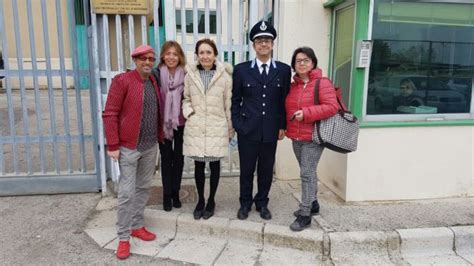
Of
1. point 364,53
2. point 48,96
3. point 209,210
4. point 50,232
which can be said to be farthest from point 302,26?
point 50,232

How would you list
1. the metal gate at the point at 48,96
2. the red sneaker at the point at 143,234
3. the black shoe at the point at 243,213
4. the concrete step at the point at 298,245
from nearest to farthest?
the concrete step at the point at 298,245, the red sneaker at the point at 143,234, the black shoe at the point at 243,213, the metal gate at the point at 48,96

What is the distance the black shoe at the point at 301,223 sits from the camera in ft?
11.2

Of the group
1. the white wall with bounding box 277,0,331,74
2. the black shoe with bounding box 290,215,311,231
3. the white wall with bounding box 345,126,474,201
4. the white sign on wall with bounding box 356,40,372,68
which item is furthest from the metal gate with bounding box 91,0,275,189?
the black shoe with bounding box 290,215,311,231

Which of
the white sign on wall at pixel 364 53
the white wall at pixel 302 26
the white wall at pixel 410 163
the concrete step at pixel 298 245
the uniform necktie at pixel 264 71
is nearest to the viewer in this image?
the concrete step at pixel 298 245

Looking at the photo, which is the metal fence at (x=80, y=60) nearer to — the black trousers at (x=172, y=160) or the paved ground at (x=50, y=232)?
the paved ground at (x=50, y=232)

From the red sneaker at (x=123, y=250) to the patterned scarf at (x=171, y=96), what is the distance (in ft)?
3.25

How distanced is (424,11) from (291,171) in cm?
236

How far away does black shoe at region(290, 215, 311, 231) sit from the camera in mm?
3428

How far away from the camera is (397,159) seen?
13.4ft

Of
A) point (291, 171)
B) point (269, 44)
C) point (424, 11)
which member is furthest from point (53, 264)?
point (424, 11)

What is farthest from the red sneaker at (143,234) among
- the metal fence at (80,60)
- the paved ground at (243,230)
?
the metal fence at (80,60)

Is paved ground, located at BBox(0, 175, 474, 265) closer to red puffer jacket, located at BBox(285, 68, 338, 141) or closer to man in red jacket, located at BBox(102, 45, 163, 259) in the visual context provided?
man in red jacket, located at BBox(102, 45, 163, 259)

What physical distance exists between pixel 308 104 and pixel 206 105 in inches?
35.1

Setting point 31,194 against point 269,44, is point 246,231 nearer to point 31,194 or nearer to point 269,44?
point 269,44
